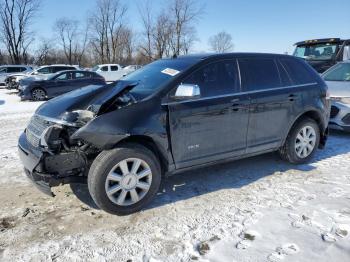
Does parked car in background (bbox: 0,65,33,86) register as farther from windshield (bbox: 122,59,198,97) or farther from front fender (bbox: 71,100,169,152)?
front fender (bbox: 71,100,169,152)

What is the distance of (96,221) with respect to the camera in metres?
3.59

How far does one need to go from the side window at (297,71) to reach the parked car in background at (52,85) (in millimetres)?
11095

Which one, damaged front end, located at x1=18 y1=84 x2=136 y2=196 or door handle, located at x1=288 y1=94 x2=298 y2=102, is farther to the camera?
door handle, located at x1=288 y1=94 x2=298 y2=102

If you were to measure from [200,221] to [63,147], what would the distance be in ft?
5.29

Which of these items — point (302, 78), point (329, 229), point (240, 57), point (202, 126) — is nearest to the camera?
point (329, 229)

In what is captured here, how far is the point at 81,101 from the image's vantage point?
392 cm

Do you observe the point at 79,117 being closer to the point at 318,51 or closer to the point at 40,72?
the point at 318,51

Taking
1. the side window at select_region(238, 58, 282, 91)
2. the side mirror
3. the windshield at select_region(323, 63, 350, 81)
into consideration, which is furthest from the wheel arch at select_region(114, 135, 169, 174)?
the windshield at select_region(323, 63, 350, 81)

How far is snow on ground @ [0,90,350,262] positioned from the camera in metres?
3.02

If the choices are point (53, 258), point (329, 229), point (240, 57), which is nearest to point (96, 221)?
point (53, 258)

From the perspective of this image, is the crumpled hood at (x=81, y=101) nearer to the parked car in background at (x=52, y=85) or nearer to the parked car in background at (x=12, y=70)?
the parked car in background at (x=52, y=85)

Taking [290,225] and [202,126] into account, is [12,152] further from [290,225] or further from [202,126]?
[290,225]

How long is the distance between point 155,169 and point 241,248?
1.24 metres

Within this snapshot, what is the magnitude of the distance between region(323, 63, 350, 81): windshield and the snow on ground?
3968 millimetres
